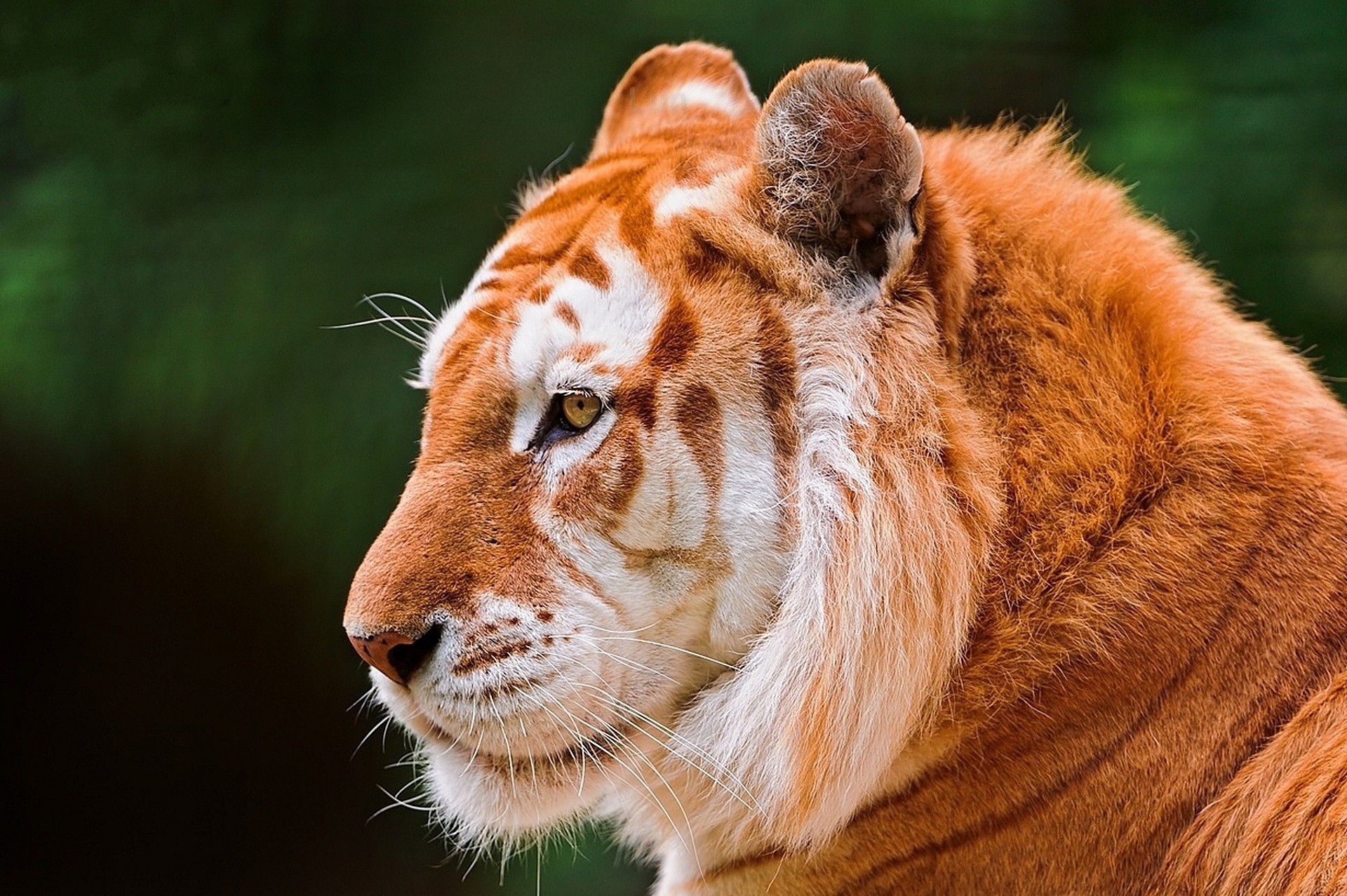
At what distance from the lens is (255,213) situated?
1.67 m

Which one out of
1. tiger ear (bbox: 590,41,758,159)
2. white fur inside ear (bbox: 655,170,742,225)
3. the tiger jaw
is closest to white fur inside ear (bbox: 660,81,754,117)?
tiger ear (bbox: 590,41,758,159)

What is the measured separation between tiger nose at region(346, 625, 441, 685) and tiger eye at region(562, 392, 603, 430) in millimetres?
184

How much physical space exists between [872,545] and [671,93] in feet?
2.02

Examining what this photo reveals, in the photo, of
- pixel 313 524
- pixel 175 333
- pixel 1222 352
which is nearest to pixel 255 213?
pixel 175 333

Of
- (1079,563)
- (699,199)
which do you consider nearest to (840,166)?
(699,199)

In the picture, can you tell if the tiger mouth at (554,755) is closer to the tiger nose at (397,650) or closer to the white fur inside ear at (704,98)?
the tiger nose at (397,650)

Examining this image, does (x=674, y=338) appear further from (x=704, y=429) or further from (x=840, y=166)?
(x=840, y=166)

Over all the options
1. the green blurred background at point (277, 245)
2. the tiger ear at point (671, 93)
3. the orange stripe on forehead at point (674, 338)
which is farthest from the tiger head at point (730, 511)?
the green blurred background at point (277, 245)

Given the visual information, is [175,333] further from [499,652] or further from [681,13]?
[499,652]

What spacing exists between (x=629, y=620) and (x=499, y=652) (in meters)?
0.10

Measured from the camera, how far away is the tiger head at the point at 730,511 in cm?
89

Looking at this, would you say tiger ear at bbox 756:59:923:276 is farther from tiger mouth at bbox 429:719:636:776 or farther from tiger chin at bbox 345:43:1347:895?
tiger mouth at bbox 429:719:636:776

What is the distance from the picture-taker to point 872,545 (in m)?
0.89

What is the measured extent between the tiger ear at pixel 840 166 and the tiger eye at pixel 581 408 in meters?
0.20
